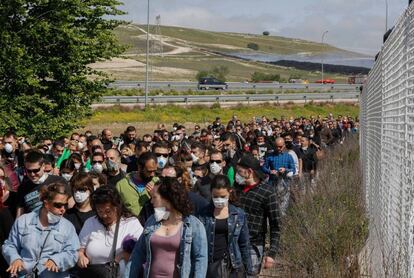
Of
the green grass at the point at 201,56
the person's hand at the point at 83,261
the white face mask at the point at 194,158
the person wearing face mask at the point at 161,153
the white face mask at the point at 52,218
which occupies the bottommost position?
the person's hand at the point at 83,261

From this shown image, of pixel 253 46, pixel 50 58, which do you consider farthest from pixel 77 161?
pixel 253 46

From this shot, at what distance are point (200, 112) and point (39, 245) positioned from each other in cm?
4769

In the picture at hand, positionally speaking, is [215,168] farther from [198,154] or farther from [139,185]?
[139,185]

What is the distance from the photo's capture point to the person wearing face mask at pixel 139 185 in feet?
29.5

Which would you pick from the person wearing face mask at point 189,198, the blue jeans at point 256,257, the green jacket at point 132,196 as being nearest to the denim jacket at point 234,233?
the person wearing face mask at point 189,198

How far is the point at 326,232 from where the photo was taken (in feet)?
31.9

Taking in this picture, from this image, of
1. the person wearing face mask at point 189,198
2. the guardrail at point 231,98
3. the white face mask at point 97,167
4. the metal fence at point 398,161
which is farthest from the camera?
the guardrail at point 231,98

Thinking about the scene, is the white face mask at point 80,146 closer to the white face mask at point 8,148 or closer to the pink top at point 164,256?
the white face mask at point 8,148

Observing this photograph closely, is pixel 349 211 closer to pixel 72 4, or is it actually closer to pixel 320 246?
pixel 320 246

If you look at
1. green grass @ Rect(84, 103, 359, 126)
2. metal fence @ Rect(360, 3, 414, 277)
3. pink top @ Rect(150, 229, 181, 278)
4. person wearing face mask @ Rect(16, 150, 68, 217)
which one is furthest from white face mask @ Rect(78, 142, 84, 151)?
green grass @ Rect(84, 103, 359, 126)

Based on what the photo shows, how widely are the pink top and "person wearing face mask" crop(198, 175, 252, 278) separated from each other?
1.03m

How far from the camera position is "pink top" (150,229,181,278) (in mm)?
6590

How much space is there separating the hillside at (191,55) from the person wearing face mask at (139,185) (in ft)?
244

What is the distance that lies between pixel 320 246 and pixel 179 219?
116 inches
